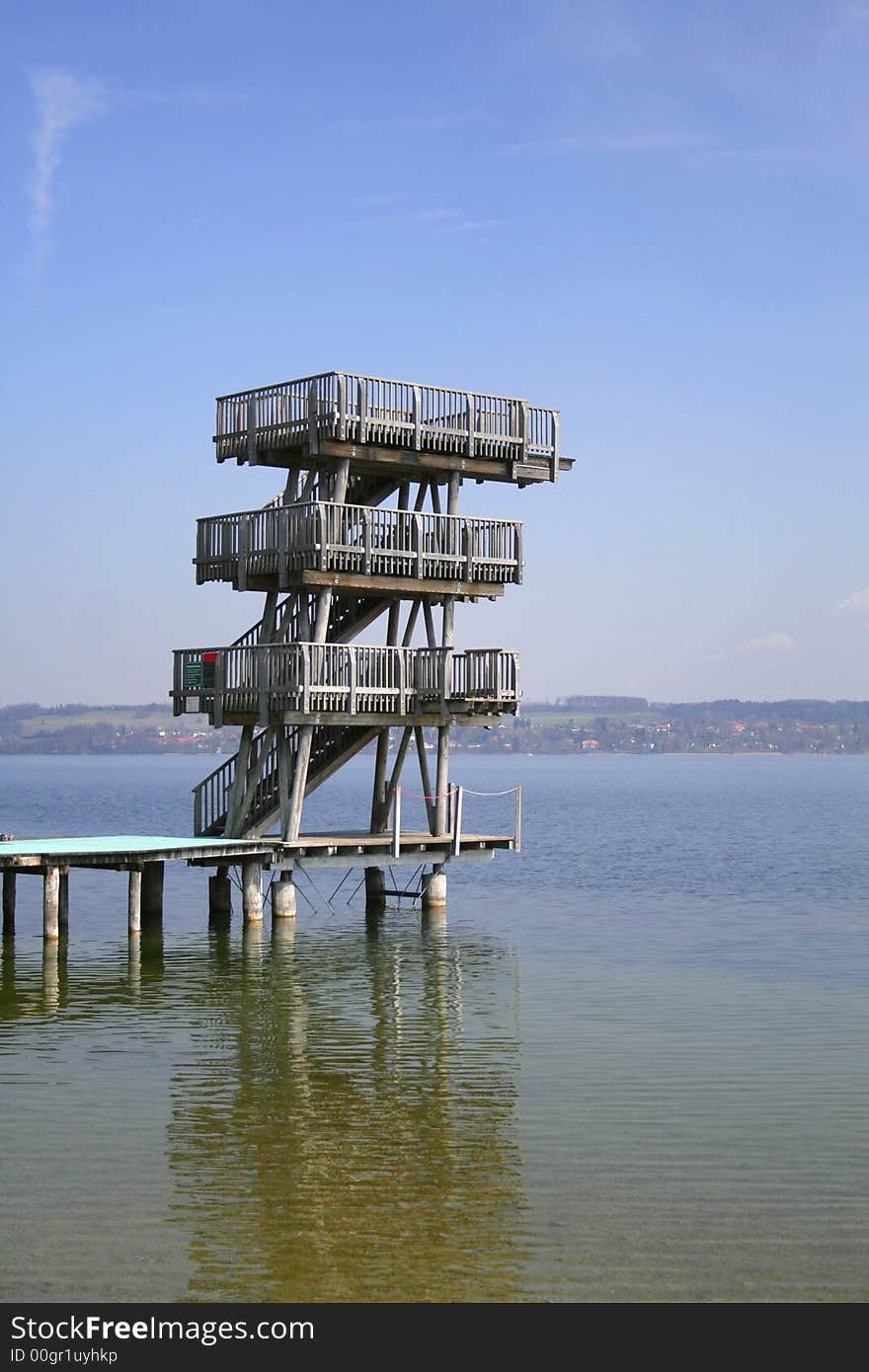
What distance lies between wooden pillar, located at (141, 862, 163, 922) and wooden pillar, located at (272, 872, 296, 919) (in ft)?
7.89

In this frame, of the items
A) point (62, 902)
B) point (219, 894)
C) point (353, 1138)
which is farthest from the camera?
point (219, 894)

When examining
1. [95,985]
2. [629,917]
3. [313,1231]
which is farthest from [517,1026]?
[629,917]

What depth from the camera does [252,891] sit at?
109ft

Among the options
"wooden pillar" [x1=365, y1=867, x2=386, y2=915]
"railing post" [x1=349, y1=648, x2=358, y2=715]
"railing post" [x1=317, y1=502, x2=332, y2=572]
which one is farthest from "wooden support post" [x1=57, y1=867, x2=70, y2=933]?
"wooden pillar" [x1=365, y1=867, x2=386, y2=915]

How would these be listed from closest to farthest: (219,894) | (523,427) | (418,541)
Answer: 1. (418,541)
2. (219,894)
3. (523,427)

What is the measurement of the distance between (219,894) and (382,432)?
1023 cm

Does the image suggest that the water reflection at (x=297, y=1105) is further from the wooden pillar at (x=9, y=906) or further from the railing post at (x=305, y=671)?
the railing post at (x=305, y=671)

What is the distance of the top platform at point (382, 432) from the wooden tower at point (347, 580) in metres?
0.04

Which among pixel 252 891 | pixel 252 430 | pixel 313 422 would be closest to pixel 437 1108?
pixel 252 891

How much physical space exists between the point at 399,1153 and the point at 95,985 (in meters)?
11.6

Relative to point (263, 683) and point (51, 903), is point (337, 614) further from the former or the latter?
point (51, 903)

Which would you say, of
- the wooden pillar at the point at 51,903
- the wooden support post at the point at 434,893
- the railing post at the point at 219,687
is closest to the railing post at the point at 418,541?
the railing post at the point at 219,687
